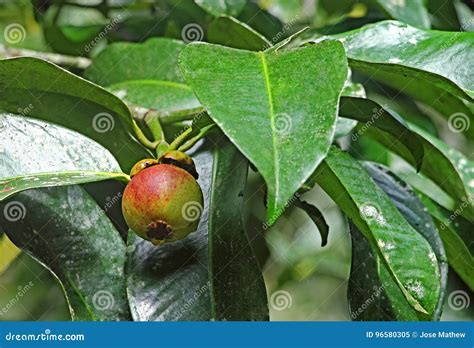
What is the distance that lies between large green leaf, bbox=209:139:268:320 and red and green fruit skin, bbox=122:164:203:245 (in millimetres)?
97

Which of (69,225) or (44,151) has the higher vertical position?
(44,151)

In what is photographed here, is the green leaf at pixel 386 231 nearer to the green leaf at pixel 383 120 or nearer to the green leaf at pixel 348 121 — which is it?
the green leaf at pixel 383 120

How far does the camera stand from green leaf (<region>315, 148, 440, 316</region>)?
27.7 inches

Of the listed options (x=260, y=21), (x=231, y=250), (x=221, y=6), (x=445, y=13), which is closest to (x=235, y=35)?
(x=221, y=6)

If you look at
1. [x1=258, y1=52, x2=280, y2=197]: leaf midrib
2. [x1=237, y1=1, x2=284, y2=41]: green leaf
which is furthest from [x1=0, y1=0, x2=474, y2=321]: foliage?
[x1=237, y1=1, x2=284, y2=41]: green leaf

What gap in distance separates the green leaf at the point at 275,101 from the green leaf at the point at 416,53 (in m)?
0.14

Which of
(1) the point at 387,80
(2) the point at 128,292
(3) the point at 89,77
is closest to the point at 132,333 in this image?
(2) the point at 128,292

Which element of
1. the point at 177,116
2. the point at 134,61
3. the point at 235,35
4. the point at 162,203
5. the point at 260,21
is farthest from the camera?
the point at 260,21

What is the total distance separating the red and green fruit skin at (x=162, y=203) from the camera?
72 centimetres

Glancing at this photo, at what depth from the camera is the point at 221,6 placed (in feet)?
3.90

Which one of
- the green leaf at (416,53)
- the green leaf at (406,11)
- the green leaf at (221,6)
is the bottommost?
the green leaf at (406,11)

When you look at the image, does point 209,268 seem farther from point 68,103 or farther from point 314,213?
point 68,103

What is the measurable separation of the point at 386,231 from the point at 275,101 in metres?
0.22

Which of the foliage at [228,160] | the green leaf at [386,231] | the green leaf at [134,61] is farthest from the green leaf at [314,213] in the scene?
the green leaf at [134,61]
